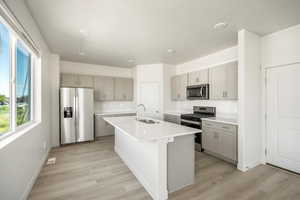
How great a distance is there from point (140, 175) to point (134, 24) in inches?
99.4

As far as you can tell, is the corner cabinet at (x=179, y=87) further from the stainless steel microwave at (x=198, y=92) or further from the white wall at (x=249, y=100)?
the white wall at (x=249, y=100)

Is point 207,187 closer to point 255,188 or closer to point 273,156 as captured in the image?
point 255,188

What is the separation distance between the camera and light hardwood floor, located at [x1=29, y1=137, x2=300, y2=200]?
1.89 meters

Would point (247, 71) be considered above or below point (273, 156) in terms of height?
above

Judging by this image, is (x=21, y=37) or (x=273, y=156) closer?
(x=21, y=37)

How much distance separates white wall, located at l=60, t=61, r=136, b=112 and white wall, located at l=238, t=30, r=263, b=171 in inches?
152

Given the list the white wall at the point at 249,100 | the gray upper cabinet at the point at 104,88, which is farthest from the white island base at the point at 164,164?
the gray upper cabinet at the point at 104,88

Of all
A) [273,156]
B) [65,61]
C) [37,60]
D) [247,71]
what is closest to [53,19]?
[37,60]

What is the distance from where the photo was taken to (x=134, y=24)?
92.3 inches

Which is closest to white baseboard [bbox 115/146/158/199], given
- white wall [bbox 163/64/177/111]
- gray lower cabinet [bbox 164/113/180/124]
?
gray lower cabinet [bbox 164/113/180/124]

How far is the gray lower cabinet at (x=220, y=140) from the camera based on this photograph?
2.76m

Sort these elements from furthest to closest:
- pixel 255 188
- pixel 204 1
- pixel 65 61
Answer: pixel 65 61 → pixel 255 188 → pixel 204 1

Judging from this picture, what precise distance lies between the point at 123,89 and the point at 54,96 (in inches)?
87.6

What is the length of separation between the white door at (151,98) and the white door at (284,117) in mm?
2952
